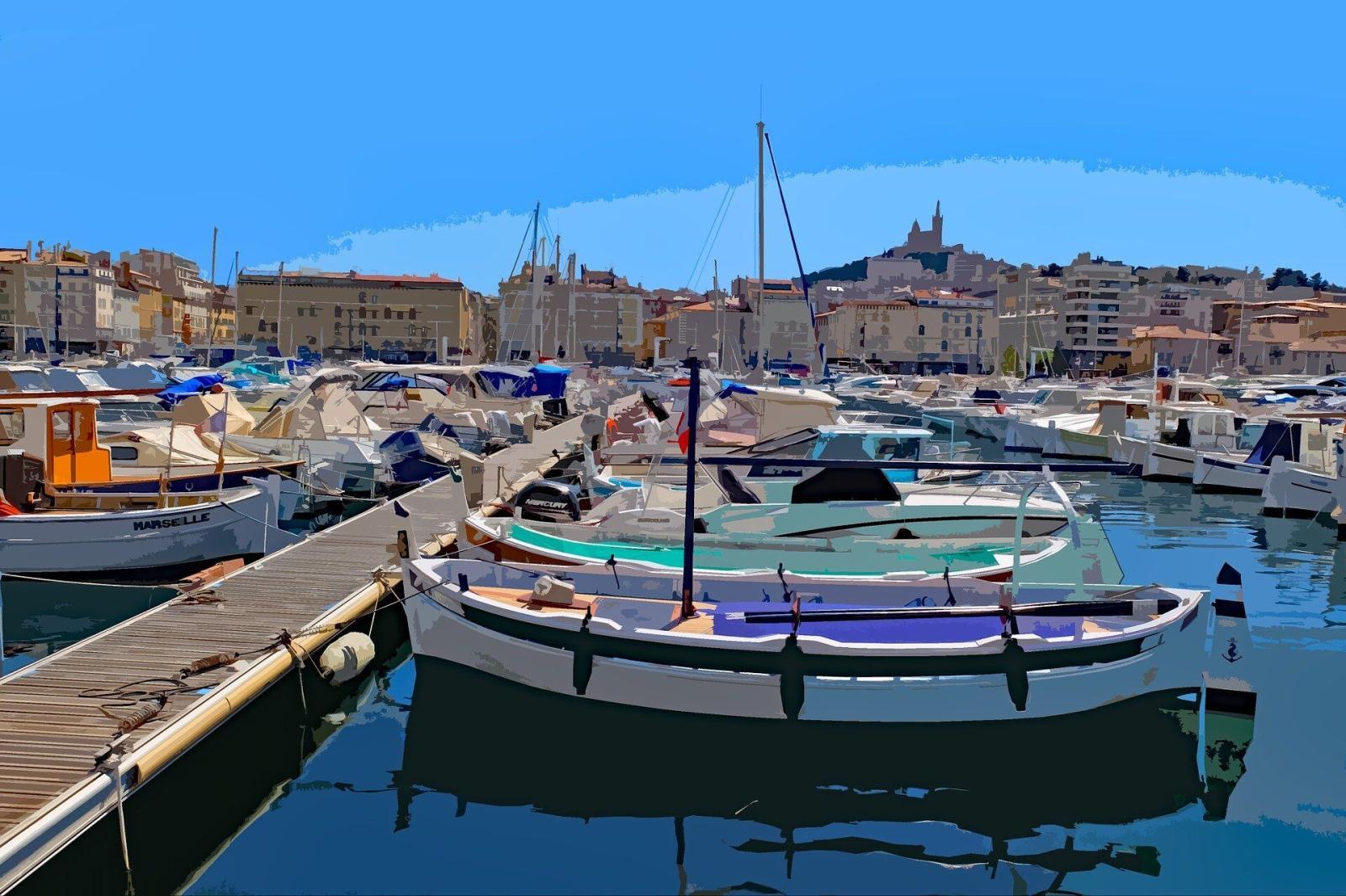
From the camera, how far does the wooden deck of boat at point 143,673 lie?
325 inches

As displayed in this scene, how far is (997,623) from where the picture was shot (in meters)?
12.4

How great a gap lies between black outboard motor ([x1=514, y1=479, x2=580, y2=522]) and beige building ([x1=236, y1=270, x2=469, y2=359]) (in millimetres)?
119183

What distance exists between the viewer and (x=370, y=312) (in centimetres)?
13612

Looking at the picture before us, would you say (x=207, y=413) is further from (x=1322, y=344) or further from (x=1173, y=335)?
(x=1173, y=335)

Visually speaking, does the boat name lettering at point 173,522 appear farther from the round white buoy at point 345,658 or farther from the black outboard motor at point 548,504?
the round white buoy at point 345,658

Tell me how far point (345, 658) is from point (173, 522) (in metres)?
7.54

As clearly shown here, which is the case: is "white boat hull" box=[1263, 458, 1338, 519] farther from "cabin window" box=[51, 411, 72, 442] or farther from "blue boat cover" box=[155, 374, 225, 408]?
"blue boat cover" box=[155, 374, 225, 408]

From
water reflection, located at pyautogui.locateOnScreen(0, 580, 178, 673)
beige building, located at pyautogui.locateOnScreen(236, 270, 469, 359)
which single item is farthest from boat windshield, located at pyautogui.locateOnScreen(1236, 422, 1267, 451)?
beige building, located at pyautogui.locateOnScreen(236, 270, 469, 359)

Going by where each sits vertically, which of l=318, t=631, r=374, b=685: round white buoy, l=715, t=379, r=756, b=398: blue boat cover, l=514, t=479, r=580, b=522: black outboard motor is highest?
l=715, t=379, r=756, b=398: blue boat cover

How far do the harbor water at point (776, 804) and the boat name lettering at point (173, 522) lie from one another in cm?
419

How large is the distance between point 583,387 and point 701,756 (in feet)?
150

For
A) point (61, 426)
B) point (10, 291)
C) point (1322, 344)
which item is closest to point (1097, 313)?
point (1322, 344)

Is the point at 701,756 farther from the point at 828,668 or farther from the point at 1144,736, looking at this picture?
the point at 1144,736

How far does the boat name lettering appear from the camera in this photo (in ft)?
58.9
